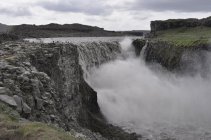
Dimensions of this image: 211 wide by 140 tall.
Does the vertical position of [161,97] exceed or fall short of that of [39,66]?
it falls short

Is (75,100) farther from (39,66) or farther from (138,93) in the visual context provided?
(138,93)

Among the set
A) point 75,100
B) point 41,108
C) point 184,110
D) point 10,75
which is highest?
point 10,75

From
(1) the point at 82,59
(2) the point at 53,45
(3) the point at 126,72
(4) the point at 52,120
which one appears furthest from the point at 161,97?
(4) the point at 52,120

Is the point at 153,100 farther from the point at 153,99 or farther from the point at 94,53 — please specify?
the point at 94,53

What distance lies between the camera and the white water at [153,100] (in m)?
44.2

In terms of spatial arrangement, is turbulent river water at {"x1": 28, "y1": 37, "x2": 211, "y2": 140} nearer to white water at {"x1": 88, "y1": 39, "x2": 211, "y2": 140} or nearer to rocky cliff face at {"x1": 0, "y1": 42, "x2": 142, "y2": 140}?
white water at {"x1": 88, "y1": 39, "x2": 211, "y2": 140}

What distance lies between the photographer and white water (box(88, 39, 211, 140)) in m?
44.2

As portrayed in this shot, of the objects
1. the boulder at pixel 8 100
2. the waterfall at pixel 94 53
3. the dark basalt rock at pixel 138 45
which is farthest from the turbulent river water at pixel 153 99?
the boulder at pixel 8 100

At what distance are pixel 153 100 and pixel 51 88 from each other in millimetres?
33292

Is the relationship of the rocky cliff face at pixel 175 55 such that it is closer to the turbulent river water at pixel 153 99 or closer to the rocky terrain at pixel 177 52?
A: the rocky terrain at pixel 177 52

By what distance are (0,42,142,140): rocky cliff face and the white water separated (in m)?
3.12

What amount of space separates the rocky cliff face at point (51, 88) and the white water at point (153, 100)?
3123 mm

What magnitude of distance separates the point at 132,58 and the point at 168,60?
7037mm

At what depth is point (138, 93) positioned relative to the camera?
58688 millimetres
